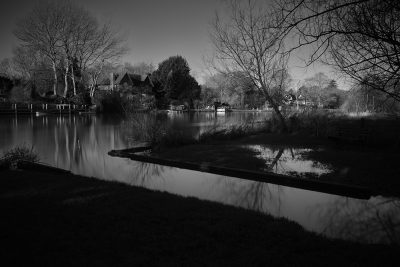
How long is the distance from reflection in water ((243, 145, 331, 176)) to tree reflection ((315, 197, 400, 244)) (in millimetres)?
2346

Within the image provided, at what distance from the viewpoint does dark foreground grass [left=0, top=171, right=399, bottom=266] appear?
3.49 m

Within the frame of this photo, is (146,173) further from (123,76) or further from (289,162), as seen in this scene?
(123,76)

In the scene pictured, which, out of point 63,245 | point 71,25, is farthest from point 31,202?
point 71,25

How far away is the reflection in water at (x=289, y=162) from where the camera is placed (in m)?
9.55

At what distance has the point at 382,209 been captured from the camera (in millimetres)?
6344

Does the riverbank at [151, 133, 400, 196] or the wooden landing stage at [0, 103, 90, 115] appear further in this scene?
the wooden landing stage at [0, 103, 90, 115]

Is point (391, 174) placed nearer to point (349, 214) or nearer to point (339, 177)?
point (339, 177)

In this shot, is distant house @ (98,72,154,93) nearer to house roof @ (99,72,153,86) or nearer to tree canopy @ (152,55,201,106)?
house roof @ (99,72,153,86)

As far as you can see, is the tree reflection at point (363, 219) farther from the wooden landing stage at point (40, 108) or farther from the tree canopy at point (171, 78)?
the tree canopy at point (171, 78)

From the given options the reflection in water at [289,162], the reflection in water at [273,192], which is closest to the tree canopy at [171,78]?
the reflection in water at [289,162]

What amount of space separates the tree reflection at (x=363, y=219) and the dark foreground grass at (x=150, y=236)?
97 centimetres

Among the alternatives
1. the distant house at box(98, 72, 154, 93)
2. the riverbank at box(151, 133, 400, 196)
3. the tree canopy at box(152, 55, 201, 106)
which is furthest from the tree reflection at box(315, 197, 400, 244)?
the distant house at box(98, 72, 154, 93)

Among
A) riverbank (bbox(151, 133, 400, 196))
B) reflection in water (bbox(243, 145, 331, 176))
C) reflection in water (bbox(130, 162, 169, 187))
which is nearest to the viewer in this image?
riverbank (bbox(151, 133, 400, 196))

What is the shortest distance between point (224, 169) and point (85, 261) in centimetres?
633
